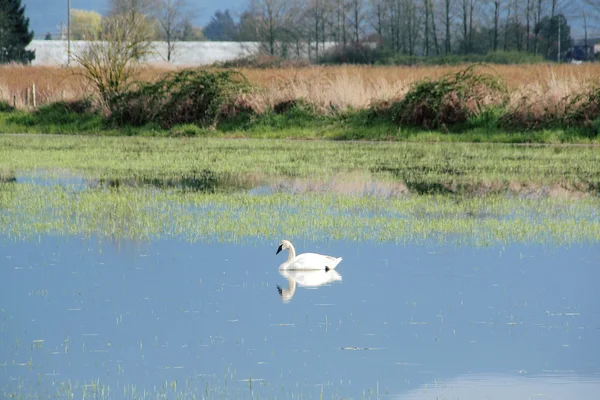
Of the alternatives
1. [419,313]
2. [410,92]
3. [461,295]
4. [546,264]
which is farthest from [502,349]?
[410,92]

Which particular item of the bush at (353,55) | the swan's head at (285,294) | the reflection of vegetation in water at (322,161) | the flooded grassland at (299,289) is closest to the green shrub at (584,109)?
the reflection of vegetation in water at (322,161)

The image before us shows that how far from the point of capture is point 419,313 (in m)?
8.27

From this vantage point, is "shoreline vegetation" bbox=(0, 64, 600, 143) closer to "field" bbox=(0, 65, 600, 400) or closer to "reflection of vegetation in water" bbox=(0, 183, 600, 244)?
"field" bbox=(0, 65, 600, 400)

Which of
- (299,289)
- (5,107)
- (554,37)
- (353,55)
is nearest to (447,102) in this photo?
(5,107)

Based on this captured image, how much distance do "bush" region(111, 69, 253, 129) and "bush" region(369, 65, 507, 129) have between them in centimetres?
472

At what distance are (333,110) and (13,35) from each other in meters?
58.7

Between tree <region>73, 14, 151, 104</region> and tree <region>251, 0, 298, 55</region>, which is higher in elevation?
tree <region>251, 0, 298, 55</region>

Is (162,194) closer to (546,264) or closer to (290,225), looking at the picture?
(290,225)

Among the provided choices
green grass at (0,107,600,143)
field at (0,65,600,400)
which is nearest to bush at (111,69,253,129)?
green grass at (0,107,600,143)

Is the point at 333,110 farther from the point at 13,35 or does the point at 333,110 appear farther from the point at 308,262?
the point at 13,35

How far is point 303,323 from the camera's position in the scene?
7.92 metres

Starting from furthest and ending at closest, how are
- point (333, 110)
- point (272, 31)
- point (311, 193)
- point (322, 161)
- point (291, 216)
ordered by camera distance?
point (272, 31) → point (333, 110) → point (322, 161) → point (311, 193) → point (291, 216)

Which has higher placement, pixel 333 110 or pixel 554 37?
pixel 554 37

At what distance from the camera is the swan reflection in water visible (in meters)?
9.48
